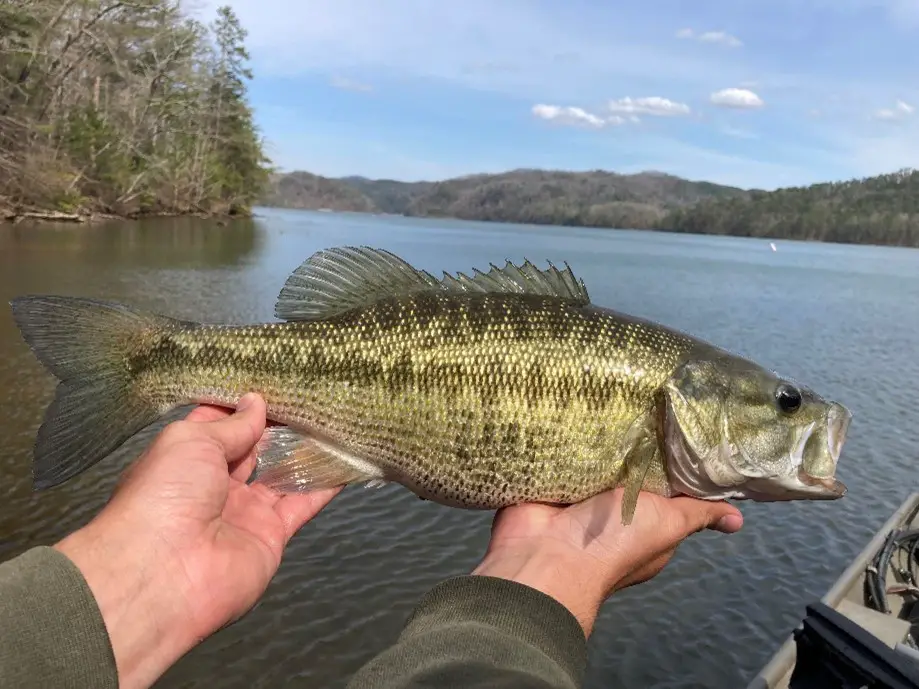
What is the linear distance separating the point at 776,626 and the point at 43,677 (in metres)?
9.40

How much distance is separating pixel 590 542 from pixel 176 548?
1944mm

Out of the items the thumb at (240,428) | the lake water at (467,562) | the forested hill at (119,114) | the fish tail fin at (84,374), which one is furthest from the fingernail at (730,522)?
the forested hill at (119,114)

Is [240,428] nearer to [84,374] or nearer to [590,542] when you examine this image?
[84,374]

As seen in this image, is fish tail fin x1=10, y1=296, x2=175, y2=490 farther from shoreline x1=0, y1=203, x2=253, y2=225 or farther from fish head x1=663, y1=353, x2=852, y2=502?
shoreline x1=0, y1=203, x2=253, y2=225

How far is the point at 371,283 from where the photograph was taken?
3.89 meters

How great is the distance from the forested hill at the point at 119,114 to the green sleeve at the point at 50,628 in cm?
4571

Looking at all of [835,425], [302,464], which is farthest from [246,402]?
[835,425]

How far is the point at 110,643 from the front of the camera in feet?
7.77

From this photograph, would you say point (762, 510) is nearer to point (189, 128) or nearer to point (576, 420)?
point (576, 420)

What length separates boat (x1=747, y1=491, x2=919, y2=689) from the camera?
15.7 ft

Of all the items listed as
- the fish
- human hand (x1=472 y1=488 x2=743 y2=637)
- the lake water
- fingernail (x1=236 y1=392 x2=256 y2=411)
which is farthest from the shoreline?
human hand (x1=472 y1=488 x2=743 y2=637)

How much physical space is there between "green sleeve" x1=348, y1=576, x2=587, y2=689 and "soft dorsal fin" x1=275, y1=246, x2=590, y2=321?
1.77m

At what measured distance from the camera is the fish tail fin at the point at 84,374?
3.39m

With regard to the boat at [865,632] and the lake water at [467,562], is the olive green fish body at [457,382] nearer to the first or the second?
the boat at [865,632]
